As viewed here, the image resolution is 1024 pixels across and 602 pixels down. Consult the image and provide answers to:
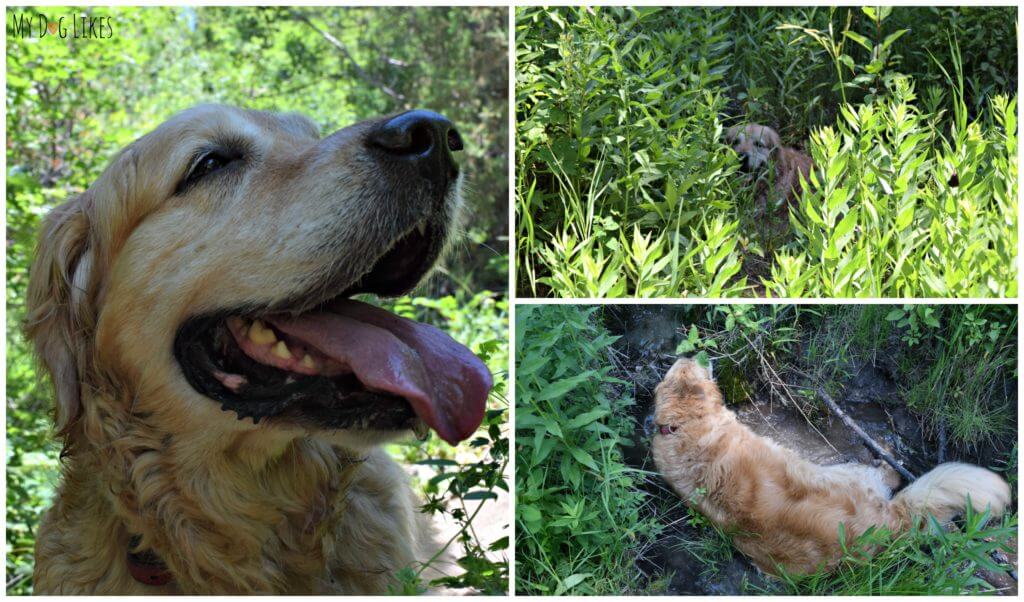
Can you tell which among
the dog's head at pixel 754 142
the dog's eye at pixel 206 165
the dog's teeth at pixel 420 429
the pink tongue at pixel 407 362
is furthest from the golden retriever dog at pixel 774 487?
the dog's eye at pixel 206 165

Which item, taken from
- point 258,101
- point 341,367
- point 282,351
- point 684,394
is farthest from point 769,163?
point 258,101

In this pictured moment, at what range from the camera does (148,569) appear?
253cm

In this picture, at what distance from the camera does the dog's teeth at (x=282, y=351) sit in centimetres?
244

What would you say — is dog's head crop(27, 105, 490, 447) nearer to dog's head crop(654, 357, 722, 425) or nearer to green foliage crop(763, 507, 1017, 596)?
dog's head crop(654, 357, 722, 425)

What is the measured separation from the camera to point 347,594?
8.82ft

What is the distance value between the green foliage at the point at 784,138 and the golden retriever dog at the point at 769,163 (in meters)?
0.05

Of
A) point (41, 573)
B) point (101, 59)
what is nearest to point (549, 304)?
point (41, 573)

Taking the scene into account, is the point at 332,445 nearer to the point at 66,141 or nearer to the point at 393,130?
the point at 393,130

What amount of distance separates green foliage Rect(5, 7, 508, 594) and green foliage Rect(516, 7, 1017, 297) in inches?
16.3

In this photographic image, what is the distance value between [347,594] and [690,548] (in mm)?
1020

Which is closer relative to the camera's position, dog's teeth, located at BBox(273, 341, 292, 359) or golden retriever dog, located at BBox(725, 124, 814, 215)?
dog's teeth, located at BBox(273, 341, 292, 359)

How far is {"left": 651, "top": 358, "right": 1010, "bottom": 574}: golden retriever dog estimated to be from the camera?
104 inches

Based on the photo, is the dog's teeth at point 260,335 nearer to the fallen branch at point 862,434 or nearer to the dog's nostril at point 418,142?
the dog's nostril at point 418,142
